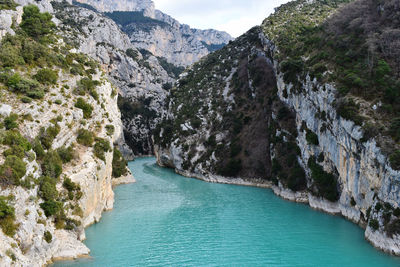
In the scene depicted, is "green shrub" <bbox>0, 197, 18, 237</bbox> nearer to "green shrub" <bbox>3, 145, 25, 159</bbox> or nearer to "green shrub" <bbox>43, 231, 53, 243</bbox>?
"green shrub" <bbox>43, 231, 53, 243</bbox>

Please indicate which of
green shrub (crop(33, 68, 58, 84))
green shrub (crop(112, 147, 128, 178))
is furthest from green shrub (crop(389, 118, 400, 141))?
green shrub (crop(112, 147, 128, 178))

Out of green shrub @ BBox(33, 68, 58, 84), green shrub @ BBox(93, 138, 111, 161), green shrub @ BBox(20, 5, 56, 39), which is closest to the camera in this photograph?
green shrub @ BBox(93, 138, 111, 161)

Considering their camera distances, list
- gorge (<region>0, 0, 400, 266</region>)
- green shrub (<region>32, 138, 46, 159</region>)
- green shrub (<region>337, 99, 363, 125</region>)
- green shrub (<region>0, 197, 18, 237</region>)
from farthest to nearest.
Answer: green shrub (<region>337, 99, 363, 125</region>) < green shrub (<region>32, 138, 46, 159</region>) < gorge (<region>0, 0, 400, 266</region>) < green shrub (<region>0, 197, 18, 237</region>)

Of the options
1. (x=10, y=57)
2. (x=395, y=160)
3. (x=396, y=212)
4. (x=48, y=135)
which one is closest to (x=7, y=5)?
(x=10, y=57)

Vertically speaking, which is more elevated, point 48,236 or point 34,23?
point 34,23

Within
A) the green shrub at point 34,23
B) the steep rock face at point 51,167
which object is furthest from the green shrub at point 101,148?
the green shrub at point 34,23

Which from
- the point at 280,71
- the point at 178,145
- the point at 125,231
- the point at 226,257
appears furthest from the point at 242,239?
the point at 178,145

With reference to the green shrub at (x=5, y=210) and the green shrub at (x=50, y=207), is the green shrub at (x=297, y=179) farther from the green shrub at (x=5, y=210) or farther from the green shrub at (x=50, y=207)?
the green shrub at (x=5, y=210)

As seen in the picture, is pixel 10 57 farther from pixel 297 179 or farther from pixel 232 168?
pixel 232 168
